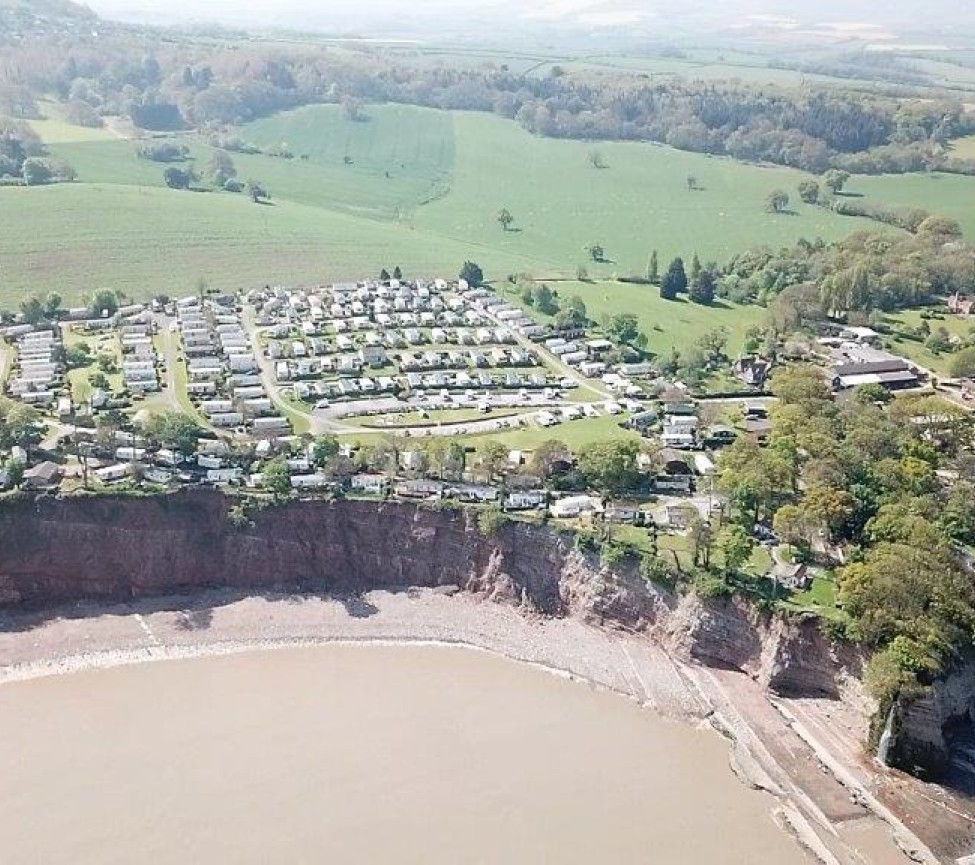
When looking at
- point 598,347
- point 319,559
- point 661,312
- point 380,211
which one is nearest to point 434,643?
point 319,559

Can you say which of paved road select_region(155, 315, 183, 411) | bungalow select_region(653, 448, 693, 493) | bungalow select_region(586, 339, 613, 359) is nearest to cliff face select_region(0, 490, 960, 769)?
bungalow select_region(653, 448, 693, 493)

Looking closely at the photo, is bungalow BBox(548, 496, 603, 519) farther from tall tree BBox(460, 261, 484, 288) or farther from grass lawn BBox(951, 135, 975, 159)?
grass lawn BBox(951, 135, 975, 159)

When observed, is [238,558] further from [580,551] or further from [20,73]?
[20,73]

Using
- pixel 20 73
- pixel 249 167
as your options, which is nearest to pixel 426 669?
pixel 249 167

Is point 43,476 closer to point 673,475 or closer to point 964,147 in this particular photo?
point 673,475

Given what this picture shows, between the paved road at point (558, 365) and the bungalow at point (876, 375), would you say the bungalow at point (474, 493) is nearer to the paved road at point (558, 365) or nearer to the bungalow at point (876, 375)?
the paved road at point (558, 365)

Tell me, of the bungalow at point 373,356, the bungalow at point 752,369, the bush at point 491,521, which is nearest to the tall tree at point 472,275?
the bungalow at point 373,356
